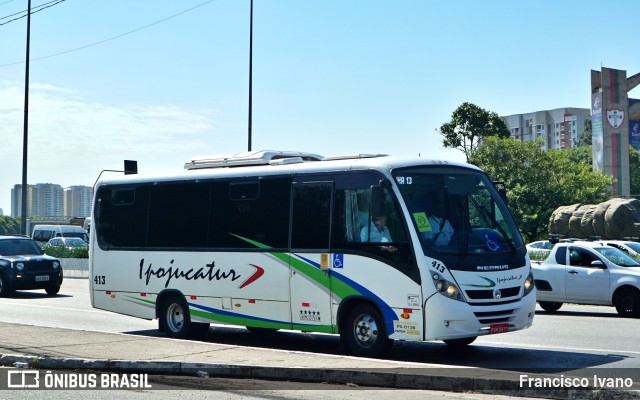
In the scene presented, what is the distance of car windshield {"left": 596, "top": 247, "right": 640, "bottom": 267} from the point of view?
68.7ft

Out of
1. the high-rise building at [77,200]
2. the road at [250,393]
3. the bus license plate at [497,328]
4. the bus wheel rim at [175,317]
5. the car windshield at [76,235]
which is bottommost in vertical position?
the road at [250,393]

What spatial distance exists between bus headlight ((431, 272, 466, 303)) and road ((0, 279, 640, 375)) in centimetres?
96

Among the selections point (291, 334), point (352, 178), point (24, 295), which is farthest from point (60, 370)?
point (24, 295)

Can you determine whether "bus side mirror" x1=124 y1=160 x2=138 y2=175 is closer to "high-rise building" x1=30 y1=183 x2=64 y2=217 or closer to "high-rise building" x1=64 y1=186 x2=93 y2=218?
"high-rise building" x1=64 y1=186 x2=93 y2=218

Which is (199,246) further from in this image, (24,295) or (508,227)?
(24,295)

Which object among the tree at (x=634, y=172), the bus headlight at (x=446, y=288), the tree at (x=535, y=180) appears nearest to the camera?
the bus headlight at (x=446, y=288)

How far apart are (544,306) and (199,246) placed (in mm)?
10005

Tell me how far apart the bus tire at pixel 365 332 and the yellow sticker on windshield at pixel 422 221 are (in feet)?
4.56

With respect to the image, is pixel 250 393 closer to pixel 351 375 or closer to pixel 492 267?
pixel 351 375

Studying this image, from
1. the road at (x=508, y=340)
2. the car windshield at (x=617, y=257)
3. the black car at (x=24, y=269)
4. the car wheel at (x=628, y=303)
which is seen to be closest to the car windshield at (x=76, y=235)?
the black car at (x=24, y=269)

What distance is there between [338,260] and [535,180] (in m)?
41.8

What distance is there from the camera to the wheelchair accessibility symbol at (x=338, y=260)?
13654 millimetres

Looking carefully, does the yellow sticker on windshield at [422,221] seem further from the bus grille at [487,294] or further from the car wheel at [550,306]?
the car wheel at [550,306]

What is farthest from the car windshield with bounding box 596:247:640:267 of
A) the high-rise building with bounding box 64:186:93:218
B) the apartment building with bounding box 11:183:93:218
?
the apartment building with bounding box 11:183:93:218
